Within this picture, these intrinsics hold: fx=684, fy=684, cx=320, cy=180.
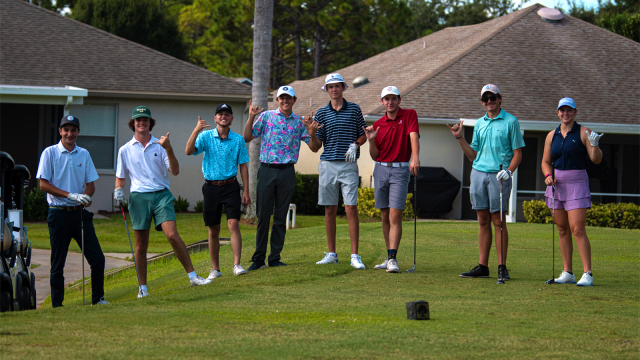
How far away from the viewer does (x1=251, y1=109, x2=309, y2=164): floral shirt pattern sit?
7953 millimetres

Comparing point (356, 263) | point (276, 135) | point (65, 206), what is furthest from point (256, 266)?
point (65, 206)

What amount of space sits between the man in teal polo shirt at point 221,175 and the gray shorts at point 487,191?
252cm

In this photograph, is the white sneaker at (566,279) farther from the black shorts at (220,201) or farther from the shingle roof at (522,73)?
the shingle roof at (522,73)

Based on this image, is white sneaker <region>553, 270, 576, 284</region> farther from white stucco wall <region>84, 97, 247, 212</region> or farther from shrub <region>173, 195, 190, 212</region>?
shrub <region>173, 195, 190, 212</region>

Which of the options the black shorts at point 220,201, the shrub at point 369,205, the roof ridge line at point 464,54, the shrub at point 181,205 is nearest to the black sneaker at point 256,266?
the black shorts at point 220,201

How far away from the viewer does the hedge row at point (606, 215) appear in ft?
56.5

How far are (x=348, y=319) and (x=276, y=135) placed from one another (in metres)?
Result: 3.08

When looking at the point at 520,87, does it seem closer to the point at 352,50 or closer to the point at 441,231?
the point at 441,231

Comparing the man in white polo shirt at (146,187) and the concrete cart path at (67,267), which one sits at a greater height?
the man in white polo shirt at (146,187)

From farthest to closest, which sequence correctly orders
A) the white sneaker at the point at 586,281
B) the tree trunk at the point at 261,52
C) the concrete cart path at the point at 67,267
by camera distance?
the tree trunk at the point at 261,52 < the concrete cart path at the point at 67,267 < the white sneaker at the point at 586,281

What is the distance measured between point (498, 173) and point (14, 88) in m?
12.7

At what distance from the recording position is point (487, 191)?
754 centimetres

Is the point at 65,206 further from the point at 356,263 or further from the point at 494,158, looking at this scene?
the point at 494,158

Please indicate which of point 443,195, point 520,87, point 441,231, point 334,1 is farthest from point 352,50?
point 441,231
